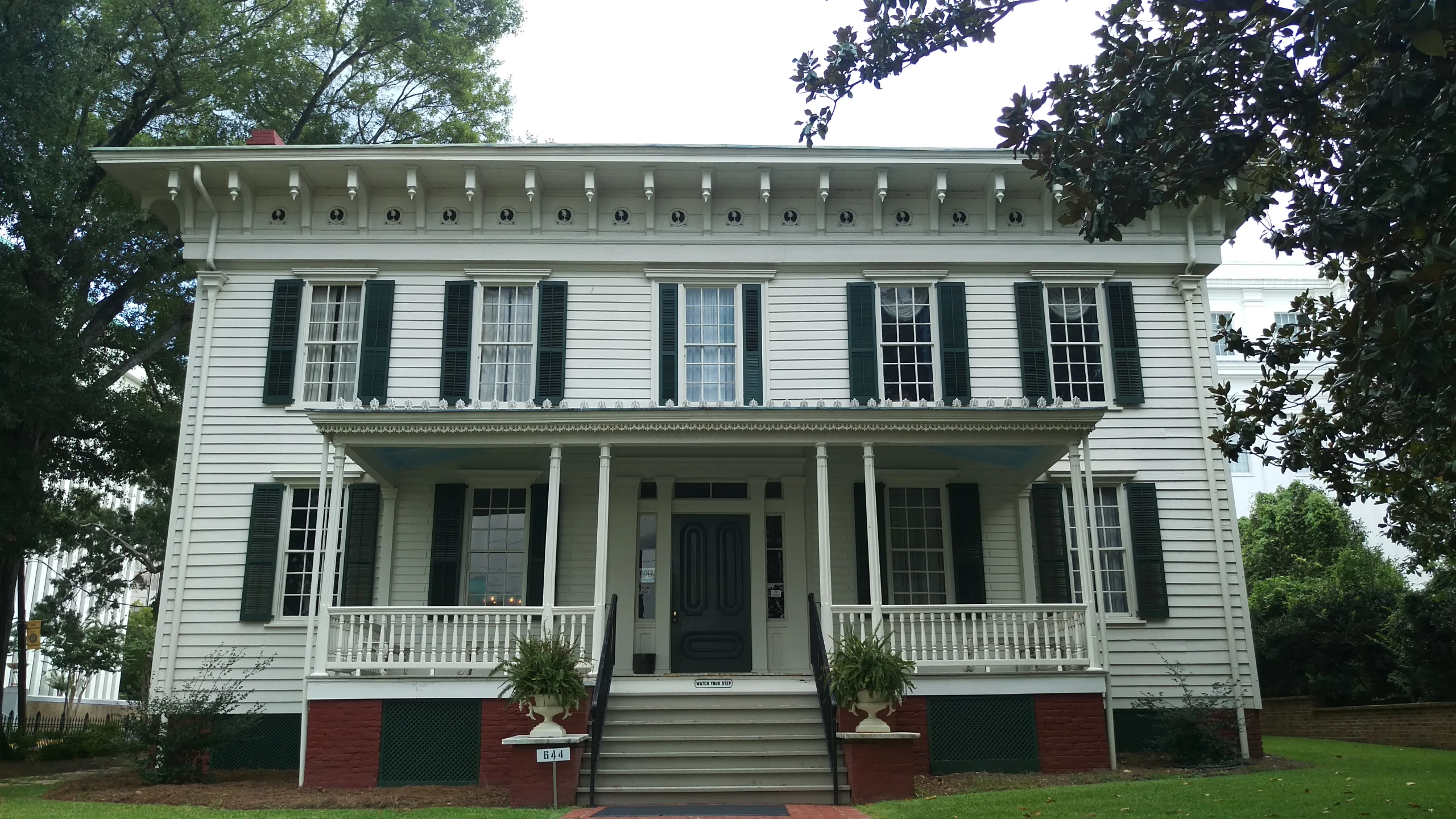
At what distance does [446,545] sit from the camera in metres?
15.5

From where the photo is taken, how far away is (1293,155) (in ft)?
30.4

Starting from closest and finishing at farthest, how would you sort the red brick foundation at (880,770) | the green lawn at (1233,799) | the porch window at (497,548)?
the green lawn at (1233,799) → the red brick foundation at (880,770) → the porch window at (497,548)

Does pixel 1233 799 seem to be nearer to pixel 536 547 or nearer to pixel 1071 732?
pixel 1071 732

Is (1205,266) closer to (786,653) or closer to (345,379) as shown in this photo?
(786,653)

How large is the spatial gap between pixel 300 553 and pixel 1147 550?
11.9 metres

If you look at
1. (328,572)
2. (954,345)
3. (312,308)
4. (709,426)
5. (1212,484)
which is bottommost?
(328,572)

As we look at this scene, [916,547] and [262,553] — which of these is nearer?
[262,553]

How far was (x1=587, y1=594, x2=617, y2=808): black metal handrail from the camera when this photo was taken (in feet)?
38.6

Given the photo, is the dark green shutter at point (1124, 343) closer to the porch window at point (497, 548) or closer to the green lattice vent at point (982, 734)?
the green lattice vent at point (982, 734)

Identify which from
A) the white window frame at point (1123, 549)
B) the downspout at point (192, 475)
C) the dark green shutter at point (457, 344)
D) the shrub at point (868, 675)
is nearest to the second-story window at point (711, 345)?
the dark green shutter at point (457, 344)

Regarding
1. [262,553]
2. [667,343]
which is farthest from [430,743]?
[667,343]

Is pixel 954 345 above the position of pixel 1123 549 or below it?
above

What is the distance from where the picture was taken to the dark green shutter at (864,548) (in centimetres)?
1540

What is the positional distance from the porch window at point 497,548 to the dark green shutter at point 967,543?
598cm
